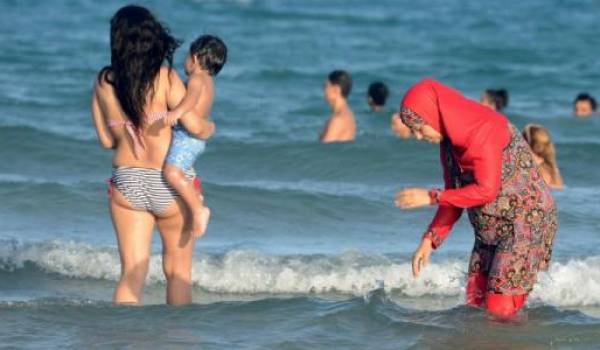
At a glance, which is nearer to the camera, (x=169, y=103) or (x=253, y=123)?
(x=169, y=103)

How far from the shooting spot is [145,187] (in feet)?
19.4

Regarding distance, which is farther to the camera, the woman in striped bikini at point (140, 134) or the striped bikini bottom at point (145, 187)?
the striped bikini bottom at point (145, 187)

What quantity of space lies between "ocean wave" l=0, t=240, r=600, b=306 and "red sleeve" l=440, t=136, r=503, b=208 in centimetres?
260

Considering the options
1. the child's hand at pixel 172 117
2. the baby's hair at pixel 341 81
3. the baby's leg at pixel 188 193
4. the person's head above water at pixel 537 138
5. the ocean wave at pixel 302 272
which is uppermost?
the baby's hair at pixel 341 81

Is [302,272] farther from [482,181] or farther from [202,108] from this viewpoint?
[482,181]

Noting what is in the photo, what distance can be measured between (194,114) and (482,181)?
4.51 feet

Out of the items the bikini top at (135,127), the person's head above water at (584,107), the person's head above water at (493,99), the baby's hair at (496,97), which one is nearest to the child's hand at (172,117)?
the bikini top at (135,127)

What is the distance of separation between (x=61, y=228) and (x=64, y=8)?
21125 millimetres

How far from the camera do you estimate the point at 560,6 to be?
111 feet

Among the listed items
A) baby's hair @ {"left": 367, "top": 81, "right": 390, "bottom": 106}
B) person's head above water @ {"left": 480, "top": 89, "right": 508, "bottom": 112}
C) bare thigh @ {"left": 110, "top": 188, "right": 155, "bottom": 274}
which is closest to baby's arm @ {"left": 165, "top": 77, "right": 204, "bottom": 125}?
bare thigh @ {"left": 110, "top": 188, "right": 155, "bottom": 274}

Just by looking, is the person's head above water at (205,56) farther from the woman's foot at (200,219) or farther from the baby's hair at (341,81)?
the baby's hair at (341,81)

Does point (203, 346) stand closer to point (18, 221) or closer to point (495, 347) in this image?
point (495, 347)

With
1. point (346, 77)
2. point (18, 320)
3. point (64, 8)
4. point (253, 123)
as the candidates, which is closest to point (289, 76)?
point (253, 123)

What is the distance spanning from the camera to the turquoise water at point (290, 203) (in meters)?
6.41
